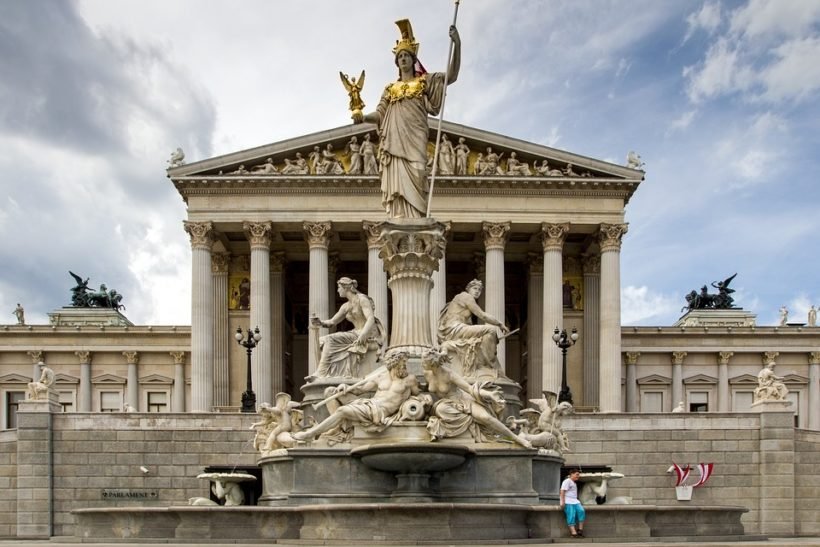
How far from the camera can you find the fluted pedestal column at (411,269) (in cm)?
2092

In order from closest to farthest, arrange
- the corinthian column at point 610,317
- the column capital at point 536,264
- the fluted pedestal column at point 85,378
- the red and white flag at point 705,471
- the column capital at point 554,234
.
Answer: the red and white flag at point 705,471 → the corinthian column at point 610,317 → the column capital at point 554,234 → the column capital at point 536,264 → the fluted pedestal column at point 85,378

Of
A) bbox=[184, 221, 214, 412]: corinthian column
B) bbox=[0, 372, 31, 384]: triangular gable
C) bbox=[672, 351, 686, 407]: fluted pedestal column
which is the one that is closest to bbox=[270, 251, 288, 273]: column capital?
bbox=[184, 221, 214, 412]: corinthian column

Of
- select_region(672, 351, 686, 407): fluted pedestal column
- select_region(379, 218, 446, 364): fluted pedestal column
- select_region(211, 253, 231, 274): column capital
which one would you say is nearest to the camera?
select_region(379, 218, 446, 364): fluted pedestal column

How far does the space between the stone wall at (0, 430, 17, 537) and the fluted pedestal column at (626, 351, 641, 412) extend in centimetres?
4303

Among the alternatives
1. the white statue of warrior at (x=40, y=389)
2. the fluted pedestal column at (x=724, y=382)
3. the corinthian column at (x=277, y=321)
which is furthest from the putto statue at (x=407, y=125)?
the fluted pedestal column at (x=724, y=382)

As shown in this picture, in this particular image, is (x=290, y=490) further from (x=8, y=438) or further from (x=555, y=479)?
(x=8, y=438)

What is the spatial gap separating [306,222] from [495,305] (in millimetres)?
11401

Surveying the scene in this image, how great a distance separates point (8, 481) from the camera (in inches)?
1588

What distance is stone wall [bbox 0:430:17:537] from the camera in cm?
4000

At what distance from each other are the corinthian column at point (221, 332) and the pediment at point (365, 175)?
22.4ft

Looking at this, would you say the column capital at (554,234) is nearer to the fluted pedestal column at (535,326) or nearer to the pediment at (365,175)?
the pediment at (365,175)

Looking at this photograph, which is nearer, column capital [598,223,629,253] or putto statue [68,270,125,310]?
column capital [598,223,629,253]

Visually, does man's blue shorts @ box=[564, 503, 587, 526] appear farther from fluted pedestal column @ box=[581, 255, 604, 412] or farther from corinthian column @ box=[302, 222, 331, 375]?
fluted pedestal column @ box=[581, 255, 604, 412]

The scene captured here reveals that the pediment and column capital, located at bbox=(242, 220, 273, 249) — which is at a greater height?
the pediment
